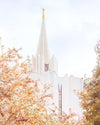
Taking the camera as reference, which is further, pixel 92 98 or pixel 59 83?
pixel 59 83

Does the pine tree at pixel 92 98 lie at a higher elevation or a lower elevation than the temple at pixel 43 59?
lower

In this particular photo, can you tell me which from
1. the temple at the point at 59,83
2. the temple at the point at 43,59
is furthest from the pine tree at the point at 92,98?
the temple at the point at 43,59

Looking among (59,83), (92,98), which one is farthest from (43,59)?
(92,98)

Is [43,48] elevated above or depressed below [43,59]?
above

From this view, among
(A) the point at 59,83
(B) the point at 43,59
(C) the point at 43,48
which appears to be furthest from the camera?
(C) the point at 43,48

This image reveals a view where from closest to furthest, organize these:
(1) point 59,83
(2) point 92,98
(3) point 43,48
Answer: (2) point 92,98 < (1) point 59,83 < (3) point 43,48

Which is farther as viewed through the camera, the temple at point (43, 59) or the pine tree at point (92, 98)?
the temple at point (43, 59)

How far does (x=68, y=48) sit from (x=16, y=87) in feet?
29.3

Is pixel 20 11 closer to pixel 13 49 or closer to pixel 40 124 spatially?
pixel 13 49

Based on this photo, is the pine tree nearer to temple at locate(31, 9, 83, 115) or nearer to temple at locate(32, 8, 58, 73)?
temple at locate(31, 9, 83, 115)

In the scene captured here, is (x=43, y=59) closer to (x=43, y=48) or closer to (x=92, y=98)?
(x=43, y=48)

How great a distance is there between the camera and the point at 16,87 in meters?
4.12

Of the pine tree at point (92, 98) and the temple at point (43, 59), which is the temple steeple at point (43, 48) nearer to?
the temple at point (43, 59)

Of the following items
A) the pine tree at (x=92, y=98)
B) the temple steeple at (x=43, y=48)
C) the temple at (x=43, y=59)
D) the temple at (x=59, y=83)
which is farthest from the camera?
the temple steeple at (x=43, y=48)
